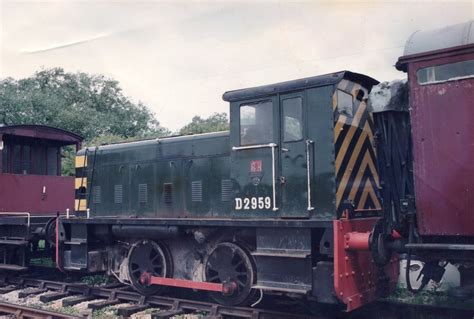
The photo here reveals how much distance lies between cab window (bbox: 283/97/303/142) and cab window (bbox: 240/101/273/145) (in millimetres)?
231

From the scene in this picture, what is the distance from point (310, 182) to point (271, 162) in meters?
0.69

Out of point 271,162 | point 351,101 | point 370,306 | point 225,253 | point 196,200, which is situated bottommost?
point 370,306

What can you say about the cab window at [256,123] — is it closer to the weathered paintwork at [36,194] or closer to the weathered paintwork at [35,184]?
the weathered paintwork at [35,184]

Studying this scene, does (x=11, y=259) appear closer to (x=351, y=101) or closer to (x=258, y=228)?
(x=258, y=228)

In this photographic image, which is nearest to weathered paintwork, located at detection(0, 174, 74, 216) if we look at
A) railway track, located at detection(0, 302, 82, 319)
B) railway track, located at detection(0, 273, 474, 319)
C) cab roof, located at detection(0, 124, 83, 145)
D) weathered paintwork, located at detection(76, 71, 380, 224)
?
cab roof, located at detection(0, 124, 83, 145)

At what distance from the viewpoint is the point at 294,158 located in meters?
6.84

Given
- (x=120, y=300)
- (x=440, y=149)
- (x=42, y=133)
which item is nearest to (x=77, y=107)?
(x=42, y=133)

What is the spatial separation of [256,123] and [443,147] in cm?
277

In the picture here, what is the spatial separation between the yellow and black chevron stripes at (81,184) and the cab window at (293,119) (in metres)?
5.35

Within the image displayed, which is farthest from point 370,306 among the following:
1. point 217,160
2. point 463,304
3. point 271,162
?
point 217,160

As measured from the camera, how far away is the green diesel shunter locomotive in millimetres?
6531

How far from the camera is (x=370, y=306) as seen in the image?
763cm

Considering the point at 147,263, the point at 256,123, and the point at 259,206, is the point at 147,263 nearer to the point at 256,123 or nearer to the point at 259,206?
the point at 259,206

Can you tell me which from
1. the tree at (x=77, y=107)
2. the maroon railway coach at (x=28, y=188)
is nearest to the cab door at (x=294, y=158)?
the maroon railway coach at (x=28, y=188)
